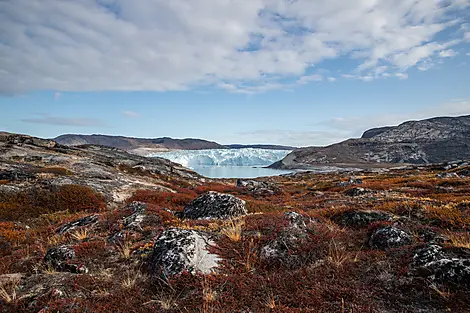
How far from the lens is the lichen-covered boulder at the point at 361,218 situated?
35.4 feet

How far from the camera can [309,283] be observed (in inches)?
220

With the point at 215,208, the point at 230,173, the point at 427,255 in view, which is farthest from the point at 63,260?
the point at 230,173

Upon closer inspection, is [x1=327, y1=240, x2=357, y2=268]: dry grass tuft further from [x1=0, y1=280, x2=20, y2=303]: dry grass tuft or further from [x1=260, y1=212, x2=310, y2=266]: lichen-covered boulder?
[x1=0, y1=280, x2=20, y2=303]: dry grass tuft

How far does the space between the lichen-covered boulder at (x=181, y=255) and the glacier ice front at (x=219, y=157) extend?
5413 inches

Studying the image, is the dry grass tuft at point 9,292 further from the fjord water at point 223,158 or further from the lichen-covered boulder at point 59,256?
the fjord water at point 223,158

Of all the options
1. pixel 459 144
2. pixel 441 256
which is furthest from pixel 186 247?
pixel 459 144

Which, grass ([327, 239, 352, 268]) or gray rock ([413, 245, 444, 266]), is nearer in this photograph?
gray rock ([413, 245, 444, 266])

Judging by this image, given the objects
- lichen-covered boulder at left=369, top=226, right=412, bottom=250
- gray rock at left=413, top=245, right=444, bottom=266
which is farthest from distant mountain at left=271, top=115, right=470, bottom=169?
gray rock at left=413, top=245, right=444, bottom=266

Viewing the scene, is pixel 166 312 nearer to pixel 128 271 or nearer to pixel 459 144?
pixel 128 271

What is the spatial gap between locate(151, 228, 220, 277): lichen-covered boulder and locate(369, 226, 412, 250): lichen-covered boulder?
4.82 metres

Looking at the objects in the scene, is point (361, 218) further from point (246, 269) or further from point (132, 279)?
Answer: point (132, 279)

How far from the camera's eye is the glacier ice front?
479 feet

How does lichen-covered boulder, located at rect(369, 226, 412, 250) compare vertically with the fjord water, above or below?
A: above

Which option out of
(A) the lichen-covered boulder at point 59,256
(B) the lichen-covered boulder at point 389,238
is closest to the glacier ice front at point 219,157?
(A) the lichen-covered boulder at point 59,256
